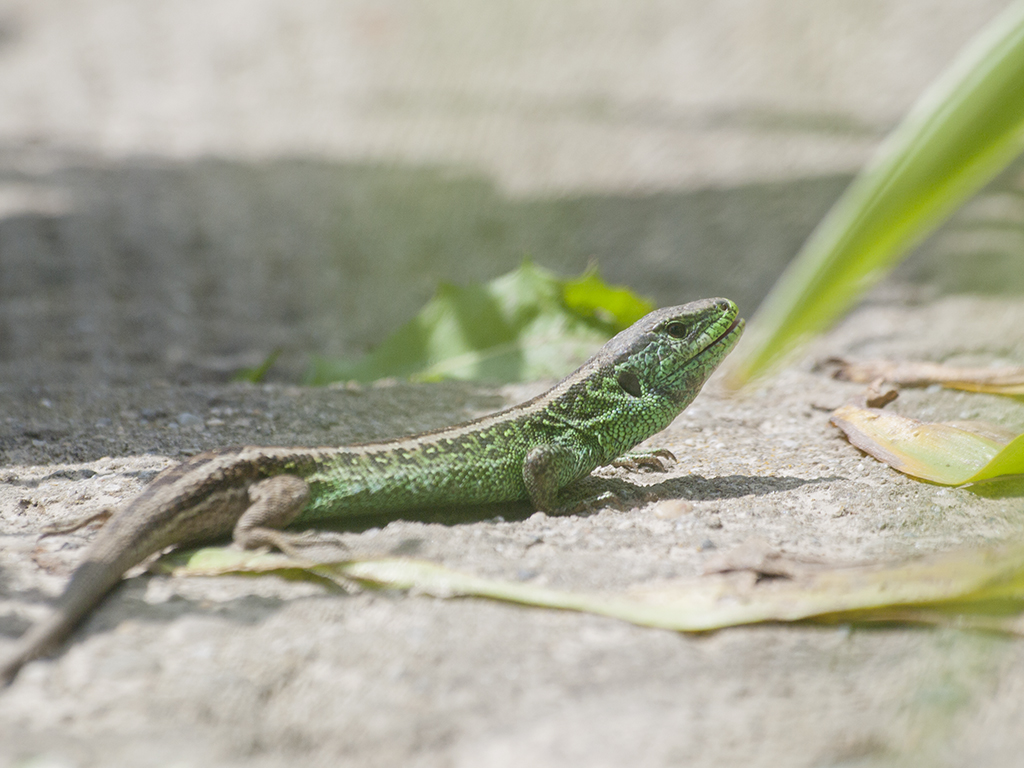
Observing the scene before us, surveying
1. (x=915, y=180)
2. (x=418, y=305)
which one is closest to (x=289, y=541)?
(x=915, y=180)

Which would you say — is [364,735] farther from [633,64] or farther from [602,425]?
[633,64]

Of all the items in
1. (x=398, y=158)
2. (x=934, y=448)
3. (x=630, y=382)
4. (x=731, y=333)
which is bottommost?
(x=934, y=448)

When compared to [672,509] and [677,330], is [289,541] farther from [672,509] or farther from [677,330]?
[677,330]

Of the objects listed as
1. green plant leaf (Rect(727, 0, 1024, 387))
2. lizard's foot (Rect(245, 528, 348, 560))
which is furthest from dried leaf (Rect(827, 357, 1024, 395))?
green plant leaf (Rect(727, 0, 1024, 387))

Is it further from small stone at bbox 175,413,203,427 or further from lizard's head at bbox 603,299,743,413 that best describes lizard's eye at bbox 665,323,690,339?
small stone at bbox 175,413,203,427

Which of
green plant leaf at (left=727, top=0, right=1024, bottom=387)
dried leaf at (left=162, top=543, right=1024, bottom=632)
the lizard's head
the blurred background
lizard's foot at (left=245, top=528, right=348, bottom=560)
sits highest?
the blurred background

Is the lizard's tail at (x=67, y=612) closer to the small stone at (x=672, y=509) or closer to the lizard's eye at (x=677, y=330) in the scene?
the small stone at (x=672, y=509)

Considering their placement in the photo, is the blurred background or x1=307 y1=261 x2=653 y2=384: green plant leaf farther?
the blurred background

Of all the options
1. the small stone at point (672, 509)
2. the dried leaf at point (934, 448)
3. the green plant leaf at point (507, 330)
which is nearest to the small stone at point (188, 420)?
the green plant leaf at point (507, 330)
